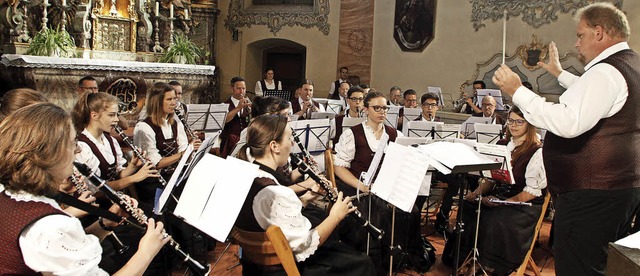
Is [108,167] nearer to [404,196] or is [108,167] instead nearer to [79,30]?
[404,196]

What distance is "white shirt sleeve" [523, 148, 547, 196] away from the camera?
4035mm

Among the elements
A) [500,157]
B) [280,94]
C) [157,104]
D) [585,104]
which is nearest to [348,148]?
[500,157]

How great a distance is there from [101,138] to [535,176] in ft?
10.0

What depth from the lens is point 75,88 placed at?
7617mm

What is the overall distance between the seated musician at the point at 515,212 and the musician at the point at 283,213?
4.57ft

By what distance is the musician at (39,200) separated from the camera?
164 centimetres

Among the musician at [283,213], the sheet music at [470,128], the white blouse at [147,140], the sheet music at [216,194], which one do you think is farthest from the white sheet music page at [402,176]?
the sheet music at [470,128]

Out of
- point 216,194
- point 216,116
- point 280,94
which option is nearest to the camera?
point 216,194

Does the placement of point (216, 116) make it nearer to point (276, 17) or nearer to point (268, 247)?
point (268, 247)

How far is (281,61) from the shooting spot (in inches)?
587

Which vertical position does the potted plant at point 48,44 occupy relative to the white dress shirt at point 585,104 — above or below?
above

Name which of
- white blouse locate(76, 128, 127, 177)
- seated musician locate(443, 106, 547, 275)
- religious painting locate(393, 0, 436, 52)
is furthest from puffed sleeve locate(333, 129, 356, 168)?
religious painting locate(393, 0, 436, 52)

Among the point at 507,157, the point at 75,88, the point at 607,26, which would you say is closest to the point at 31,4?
the point at 75,88

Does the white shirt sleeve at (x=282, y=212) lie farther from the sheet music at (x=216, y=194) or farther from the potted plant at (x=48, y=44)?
the potted plant at (x=48, y=44)
